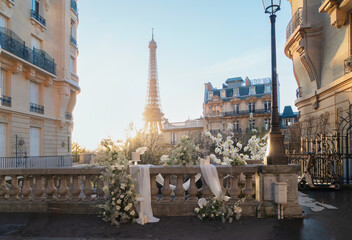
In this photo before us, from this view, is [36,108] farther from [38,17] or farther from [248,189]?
[248,189]

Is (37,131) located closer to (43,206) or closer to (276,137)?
(43,206)

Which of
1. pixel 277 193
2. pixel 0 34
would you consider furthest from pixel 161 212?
pixel 0 34

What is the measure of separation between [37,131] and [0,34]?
723 centimetres

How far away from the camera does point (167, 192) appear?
5113mm

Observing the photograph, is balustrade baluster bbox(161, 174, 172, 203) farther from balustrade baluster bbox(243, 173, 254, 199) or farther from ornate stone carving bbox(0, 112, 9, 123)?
ornate stone carving bbox(0, 112, 9, 123)

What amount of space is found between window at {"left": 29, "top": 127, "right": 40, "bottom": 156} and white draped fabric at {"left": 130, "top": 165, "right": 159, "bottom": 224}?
15.8m

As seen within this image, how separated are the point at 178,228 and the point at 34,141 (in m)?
17.4

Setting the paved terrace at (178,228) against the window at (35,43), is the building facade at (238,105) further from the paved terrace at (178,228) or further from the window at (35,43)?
the paved terrace at (178,228)

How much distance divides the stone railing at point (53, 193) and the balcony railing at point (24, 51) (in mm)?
12730

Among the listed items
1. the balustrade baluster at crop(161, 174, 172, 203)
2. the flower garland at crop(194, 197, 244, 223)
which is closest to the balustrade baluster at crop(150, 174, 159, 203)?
the balustrade baluster at crop(161, 174, 172, 203)

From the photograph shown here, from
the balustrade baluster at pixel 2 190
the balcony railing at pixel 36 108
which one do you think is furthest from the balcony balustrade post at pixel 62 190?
the balcony railing at pixel 36 108

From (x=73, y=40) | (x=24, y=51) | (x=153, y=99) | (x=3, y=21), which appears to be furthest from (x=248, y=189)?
(x=153, y=99)

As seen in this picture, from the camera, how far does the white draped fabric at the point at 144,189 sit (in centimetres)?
479

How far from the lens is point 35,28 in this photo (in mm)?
18391
